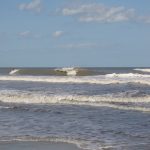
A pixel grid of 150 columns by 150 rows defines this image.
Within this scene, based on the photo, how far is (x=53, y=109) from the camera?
20.3 meters

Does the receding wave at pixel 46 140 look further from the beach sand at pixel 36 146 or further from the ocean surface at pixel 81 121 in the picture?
the beach sand at pixel 36 146

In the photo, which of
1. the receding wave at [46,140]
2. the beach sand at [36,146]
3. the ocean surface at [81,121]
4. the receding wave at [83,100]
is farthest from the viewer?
the receding wave at [83,100]

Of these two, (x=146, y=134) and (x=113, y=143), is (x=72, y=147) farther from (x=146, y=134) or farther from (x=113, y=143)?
(x=146, y=134)

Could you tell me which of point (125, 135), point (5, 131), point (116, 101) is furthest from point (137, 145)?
point (116, 101)

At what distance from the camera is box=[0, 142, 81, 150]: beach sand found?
1158cm

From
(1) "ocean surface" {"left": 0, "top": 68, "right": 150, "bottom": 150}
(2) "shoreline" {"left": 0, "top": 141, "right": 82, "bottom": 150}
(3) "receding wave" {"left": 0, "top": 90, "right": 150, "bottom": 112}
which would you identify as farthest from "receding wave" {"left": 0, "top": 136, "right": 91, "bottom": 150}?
(3) "receding wave" {"left": 0, "top": 90, "right": 150, "bottom": 112}

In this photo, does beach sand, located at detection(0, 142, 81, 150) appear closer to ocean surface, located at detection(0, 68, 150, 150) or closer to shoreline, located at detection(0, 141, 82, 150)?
shoreline, located at detection(0, 141, 82, 150)

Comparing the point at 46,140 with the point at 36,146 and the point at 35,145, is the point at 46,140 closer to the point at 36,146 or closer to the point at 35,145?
the point at 35,145

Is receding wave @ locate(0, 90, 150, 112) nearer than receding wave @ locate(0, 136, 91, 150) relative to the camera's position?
No

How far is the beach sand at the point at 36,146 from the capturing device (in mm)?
11580

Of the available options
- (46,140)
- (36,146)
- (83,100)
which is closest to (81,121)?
(46,140)

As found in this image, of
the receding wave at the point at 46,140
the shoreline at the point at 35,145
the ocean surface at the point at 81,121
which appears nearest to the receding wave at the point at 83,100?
the ocean surface at the point at 81,121

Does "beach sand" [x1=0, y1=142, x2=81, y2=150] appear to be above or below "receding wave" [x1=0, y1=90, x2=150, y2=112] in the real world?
below

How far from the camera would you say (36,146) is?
11789 millimetres
